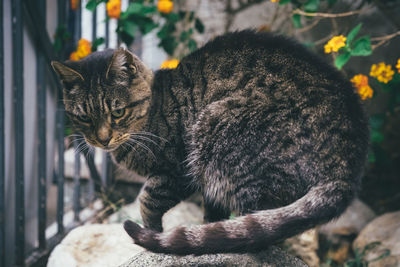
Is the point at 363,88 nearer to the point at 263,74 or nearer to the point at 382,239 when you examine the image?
the point at 263,74

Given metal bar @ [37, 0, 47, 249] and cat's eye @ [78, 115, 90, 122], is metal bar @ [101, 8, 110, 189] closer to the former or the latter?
metal bar @ [37, 0, 47, 249]

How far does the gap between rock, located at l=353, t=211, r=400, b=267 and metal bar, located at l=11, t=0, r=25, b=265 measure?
217 cm

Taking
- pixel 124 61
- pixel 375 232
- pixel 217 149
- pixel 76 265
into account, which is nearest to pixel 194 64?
pixel 124 61

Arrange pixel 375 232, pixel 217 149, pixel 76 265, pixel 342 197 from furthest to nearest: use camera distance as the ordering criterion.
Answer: pixel 375 232
pixel 76 265
pixel 217 149
pixel 342 197

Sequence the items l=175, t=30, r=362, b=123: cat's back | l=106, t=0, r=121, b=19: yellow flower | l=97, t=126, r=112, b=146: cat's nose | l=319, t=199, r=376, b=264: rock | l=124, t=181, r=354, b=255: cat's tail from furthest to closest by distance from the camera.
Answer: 1. l=319, t=199, r=376, b=264: rock
2. l=106, t=0, r=121, b=19: yellow flower
3. l=97, t=126, r=112, b=146: cat's nose
4. l=175, t=30, r=362, b=123: cat's back
5. l=124, t=181, r=354, b=255: cat's tail

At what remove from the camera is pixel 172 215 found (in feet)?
9.62

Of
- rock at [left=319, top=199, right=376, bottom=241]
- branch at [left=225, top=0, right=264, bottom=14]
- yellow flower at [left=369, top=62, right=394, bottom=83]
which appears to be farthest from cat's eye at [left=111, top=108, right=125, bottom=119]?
branch at [left=225, top=0, right=264, bottom=14]

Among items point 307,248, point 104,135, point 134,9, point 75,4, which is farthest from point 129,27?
point 307,248

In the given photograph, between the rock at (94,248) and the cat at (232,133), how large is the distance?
14.3 inches

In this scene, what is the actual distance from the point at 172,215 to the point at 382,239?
4.95ft

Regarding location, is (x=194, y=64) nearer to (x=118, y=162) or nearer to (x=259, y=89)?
(x=259, y=89)

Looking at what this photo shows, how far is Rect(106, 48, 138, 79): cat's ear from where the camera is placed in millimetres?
1777

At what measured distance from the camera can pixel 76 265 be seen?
197 cm

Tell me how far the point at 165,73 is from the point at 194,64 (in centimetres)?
18
